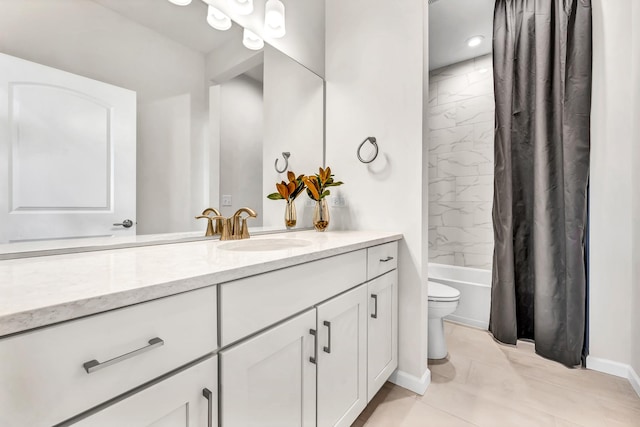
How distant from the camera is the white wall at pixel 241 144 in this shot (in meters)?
1.44

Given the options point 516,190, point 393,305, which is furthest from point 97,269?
point 516,190

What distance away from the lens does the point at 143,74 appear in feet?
3.61

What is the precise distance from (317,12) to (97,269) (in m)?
1.97

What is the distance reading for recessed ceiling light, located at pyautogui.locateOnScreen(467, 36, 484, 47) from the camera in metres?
2.49

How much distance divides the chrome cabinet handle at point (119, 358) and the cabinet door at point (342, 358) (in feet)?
1.79

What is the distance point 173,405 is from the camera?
58 centimetres

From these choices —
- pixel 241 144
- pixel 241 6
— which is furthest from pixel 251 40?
pixel 241 144

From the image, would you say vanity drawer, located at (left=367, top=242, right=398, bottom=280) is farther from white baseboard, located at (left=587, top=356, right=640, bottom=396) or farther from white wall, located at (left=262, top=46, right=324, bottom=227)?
white baseboard, located at (left=587, top=356, right=640, bottom=396)

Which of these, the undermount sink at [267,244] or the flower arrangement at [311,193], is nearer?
the undermount sink at [267,244]

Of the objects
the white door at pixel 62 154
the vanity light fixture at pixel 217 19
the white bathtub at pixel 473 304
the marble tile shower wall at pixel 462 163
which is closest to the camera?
the white door at pixel 62 154

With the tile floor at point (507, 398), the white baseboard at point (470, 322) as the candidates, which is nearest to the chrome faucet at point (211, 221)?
the tile floor at point (507, 398)

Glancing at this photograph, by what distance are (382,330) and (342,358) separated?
372 millimetres

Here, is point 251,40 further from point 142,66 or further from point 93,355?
→ point 93,355

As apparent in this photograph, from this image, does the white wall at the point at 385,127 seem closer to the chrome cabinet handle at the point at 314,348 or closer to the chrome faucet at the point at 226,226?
the chrome faucet at the point at 226,226
